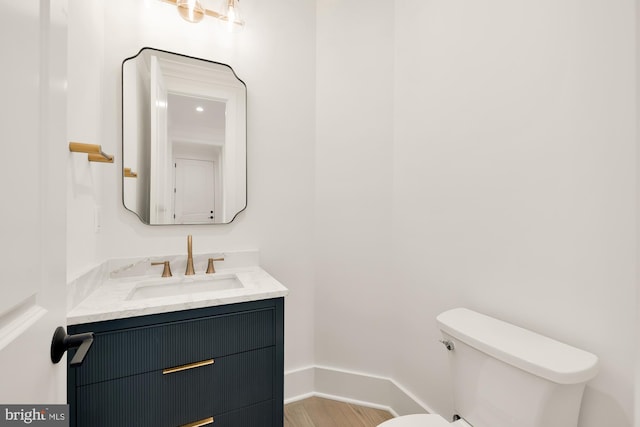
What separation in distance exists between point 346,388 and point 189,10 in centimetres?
231

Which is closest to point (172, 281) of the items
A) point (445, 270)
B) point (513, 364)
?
point (445, 270)

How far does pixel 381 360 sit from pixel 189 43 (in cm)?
216

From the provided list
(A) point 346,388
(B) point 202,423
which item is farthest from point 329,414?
(B) point 202,423

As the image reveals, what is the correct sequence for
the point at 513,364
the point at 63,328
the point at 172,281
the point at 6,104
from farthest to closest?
the point at 172,281 → the point at 513,364 → the point at 63,328 → the point at 6,104

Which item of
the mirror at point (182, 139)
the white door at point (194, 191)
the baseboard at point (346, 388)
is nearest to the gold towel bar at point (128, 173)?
the mirror at point (182, 139)

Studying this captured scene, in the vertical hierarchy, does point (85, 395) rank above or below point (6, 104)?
below

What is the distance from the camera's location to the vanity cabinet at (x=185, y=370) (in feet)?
3.40

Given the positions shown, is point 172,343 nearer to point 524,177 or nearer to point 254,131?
point 254,131

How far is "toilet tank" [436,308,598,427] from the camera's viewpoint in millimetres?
836

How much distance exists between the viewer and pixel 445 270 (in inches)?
57.1

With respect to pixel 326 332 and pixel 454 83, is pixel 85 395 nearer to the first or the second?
pixel 326 332

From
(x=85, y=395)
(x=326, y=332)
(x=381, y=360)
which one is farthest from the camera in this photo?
(x=326, y=332)

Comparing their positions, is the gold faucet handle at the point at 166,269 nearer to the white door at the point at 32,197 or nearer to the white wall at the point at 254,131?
the white wall at the point at 254,131

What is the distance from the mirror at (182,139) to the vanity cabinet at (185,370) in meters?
0.66
